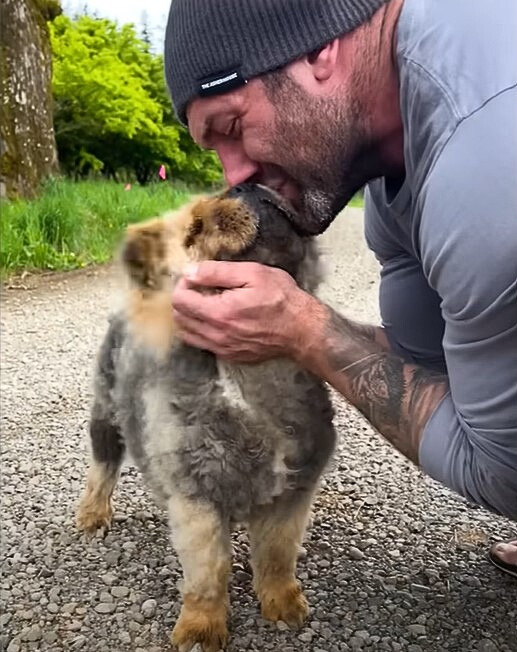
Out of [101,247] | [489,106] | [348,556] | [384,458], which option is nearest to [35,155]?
[101,247]

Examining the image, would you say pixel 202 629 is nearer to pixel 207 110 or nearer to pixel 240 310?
pixel 240 310

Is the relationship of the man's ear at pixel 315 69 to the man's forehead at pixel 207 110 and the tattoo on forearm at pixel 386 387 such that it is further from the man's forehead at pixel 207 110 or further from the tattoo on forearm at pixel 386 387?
the tattoo on forearm at pixel 386 387

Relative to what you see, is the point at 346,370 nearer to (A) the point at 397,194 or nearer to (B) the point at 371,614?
(A) the point at 397,194

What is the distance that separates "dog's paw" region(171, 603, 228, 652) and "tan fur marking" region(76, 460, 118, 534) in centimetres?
78

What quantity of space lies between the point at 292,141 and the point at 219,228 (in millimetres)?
305

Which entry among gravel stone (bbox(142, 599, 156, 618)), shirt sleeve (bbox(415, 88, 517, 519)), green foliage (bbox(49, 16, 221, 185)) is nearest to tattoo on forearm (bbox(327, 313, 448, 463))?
shirt sleeve (bbox(415, 88, 517, 519))

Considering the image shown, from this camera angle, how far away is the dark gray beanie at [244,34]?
2.09 metres

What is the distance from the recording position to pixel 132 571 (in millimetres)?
2875

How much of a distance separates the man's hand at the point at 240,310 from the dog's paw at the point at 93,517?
115 centimetres

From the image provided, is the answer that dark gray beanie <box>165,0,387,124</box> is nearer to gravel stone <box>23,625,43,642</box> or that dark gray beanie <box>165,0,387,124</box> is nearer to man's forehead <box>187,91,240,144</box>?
man's forehead <box>187,91,240,144</box>

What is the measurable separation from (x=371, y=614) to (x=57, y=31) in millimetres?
16595

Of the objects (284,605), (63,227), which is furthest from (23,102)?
(284,605)

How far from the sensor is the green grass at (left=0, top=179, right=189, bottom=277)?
26.4 feet

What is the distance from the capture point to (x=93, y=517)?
317cm
